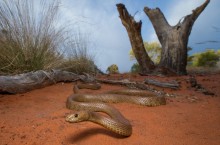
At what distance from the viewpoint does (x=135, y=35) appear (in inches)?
395

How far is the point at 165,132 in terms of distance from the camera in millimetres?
3938

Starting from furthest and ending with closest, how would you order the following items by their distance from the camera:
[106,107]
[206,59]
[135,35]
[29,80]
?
[206,59], [135,35], [29,80], [106,107]

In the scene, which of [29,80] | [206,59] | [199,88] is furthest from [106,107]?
[206,59]

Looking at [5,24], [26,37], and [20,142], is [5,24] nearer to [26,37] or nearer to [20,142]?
[26,37]

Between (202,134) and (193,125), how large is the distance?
0.33m

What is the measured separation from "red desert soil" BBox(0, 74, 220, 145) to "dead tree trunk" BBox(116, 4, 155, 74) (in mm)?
4466

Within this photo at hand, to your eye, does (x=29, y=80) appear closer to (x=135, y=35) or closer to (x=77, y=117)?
(x=77, y=117)

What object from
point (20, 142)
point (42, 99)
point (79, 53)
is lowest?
point (20, 142)

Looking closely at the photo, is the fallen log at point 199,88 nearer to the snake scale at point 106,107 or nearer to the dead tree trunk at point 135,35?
the snake scale at point 106,107

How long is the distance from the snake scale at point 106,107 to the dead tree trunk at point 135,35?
375 centimetres

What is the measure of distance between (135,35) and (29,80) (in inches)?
196

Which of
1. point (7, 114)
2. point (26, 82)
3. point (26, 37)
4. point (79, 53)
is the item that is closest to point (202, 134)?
point (7, 114)

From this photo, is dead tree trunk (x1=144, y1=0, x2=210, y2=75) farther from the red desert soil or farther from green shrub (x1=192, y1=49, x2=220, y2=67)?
green shrub (x1=192, y1=49, x2=220, y2=67)

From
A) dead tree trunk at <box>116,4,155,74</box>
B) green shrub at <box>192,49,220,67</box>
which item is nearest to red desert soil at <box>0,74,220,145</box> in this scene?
dead tree trunk at <box>116,4,155,74</box>
